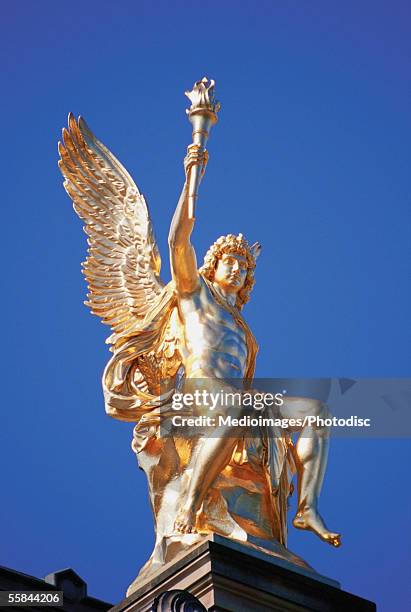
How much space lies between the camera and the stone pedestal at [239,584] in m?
15.9

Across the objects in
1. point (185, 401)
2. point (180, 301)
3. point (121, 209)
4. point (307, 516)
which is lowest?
point (307, 516)

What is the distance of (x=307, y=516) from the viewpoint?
1714 cm

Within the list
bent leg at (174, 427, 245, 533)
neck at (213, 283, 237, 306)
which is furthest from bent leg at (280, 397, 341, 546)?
neck at (213, 283, 237, 306)

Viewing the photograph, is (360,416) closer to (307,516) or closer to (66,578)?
(307,516)

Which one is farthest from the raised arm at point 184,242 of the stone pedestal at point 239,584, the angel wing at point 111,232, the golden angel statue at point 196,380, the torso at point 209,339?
the stone pedestal at point 239,584

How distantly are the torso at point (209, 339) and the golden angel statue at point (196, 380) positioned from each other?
11mm

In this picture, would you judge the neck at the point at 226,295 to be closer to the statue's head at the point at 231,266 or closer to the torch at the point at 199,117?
the statue's head at the point at 231,266

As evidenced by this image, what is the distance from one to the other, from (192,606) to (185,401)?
2871 millimetres

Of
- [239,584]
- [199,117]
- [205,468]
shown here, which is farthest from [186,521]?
[199,117]

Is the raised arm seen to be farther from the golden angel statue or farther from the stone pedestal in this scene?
the stone pedestal

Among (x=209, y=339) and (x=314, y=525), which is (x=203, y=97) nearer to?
(x=209, y=339)

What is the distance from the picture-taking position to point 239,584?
630 inches

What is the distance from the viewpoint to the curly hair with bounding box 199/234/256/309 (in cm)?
1889

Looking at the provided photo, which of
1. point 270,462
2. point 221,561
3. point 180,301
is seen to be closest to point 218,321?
point 180,301
